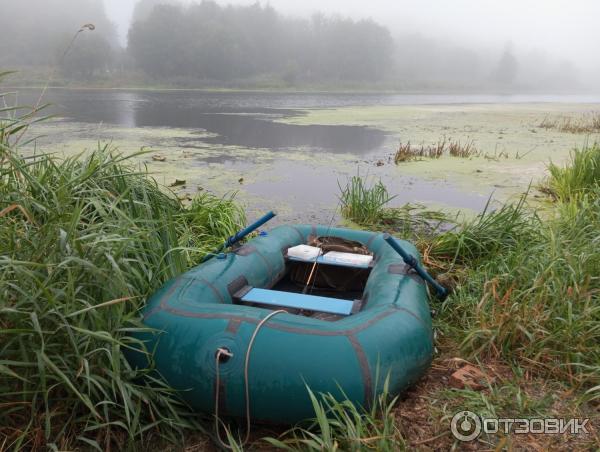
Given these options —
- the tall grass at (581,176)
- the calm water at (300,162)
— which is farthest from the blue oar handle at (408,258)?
the tall grass at (581,176)

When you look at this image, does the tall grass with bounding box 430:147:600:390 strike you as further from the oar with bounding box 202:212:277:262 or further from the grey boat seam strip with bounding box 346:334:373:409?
the oar with bounding box 202:212:277:262

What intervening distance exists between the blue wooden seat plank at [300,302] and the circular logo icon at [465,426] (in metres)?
0.61

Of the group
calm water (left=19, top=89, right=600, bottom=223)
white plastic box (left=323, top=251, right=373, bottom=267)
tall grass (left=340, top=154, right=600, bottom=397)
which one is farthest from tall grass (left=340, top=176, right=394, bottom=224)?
white plastic box (left=323, top=251, right=373, bottom=267)

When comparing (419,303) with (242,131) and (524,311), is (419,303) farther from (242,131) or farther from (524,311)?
(242,131)

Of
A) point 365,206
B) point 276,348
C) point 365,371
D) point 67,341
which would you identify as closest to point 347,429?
point 365,371

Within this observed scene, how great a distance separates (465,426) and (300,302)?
81 cm

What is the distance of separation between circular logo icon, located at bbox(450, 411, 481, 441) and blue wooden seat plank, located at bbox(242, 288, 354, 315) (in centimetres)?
61

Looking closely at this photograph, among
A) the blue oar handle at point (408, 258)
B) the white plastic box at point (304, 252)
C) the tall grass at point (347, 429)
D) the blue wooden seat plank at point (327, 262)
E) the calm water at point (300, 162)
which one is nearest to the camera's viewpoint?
the tall grass at point (347, 429)

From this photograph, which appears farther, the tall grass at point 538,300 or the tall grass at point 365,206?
the tall grass at point 365,206

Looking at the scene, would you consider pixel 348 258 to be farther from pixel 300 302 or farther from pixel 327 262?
pixel 300 302

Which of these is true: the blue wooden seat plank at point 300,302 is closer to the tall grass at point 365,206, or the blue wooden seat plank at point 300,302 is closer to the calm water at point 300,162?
the calm water at point 300,162

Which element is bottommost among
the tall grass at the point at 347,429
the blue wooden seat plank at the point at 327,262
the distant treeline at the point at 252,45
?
the tall grass at the point at 347,429

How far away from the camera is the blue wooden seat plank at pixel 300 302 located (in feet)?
6.84

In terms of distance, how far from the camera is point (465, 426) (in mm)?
1617
